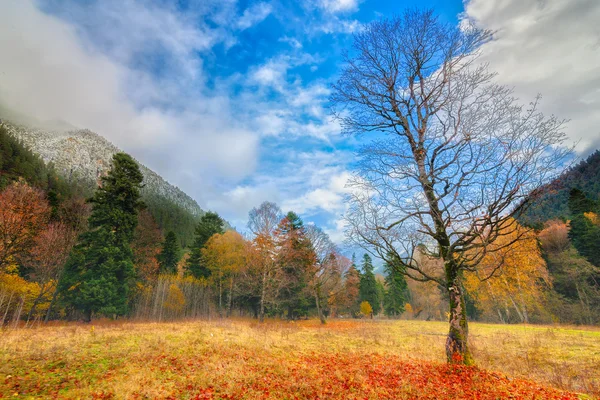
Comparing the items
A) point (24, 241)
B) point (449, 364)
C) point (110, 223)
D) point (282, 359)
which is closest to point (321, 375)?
point (282, 359)

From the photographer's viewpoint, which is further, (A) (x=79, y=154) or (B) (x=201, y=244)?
(A) (x=79, y=154)

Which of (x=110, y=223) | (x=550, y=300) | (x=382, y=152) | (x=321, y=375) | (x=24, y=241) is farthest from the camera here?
(x=550, y=300)

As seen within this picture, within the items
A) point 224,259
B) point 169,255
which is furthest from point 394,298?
point 169,255

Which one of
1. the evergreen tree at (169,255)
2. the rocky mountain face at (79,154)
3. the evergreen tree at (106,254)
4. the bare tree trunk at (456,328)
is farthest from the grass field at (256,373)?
the rocky mountain face at (79,154)

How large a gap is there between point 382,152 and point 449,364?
5.92 meters

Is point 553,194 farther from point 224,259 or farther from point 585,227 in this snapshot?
point 585,227

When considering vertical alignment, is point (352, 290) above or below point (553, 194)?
below

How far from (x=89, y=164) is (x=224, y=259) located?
136185 millimetres

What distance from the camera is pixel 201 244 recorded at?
3622 centimetres

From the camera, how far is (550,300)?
1112 inches

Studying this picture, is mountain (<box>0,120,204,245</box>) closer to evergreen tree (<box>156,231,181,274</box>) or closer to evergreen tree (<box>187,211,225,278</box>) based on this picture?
evergreen tree (<box>156,231,181,274</box>)

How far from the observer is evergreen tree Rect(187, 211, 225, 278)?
115 ft

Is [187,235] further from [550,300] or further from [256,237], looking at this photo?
[550,300]

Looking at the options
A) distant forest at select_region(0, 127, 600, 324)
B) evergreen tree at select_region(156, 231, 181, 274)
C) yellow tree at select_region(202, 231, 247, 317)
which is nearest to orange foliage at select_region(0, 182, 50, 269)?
distant forest at select_region(0, 127, 600, 324)
